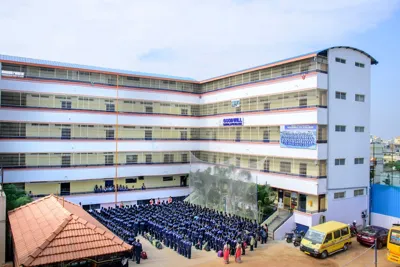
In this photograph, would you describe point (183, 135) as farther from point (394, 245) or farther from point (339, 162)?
point (394, 245)

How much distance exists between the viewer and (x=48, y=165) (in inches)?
1069

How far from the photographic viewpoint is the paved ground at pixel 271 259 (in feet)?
53.9

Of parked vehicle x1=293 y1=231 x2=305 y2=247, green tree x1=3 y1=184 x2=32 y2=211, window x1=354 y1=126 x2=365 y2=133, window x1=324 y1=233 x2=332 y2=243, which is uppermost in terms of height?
window x1=354 y1=126 x2=365 y2=133

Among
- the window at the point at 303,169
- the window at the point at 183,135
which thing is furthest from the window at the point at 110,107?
the window at the point at 303,169

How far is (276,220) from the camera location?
22.8 m

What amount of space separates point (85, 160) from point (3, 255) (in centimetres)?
1480

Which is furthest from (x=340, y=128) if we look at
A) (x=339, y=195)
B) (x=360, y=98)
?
(x=339, y=195)

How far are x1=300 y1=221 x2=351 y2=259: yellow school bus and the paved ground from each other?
0.35 meters

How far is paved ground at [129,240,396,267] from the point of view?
16.4 metres

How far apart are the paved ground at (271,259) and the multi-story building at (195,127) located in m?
3.88

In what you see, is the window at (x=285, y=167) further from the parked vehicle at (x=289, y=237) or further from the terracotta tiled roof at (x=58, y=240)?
the terracotta tiled roof at (x=58, y=240)

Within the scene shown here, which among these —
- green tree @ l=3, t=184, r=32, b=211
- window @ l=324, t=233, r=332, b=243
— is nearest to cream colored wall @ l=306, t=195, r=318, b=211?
window @ l=324, t=233, r=332, b=243

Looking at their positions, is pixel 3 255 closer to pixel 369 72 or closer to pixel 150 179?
pixel 150 179

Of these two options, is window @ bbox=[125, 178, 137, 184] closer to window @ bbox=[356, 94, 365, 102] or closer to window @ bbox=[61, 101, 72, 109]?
window @ bbox=[61, 101, 72, 109]
